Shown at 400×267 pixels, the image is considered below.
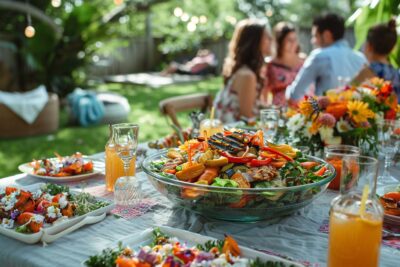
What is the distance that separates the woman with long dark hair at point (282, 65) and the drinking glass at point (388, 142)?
2527 millimetres

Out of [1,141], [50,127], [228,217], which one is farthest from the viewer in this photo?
[50,127]

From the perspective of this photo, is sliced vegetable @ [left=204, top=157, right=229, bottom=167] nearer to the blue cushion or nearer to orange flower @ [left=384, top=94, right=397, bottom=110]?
orange flower @ [left=384, top=94, right=397, bottom=110]

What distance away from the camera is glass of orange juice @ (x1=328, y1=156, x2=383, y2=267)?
0.97m

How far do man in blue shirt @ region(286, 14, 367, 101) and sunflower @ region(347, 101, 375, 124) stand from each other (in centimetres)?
191

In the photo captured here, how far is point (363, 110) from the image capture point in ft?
6.20

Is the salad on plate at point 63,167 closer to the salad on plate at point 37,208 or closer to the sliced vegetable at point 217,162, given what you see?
the salad on plate at point 37,208

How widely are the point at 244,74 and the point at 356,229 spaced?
2.64 meters

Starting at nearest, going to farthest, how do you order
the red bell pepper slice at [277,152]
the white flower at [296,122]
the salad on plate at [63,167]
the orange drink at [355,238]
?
the orange drink at [355,238], the red bell pepper slice at [277,152], the salad on plate at [63,167], the white flower at [296,122]

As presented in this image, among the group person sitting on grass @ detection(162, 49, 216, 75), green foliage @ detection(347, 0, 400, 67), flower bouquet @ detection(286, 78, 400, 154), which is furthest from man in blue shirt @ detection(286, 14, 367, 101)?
person sitting on grass @ detection(162, 49, 216, 75)

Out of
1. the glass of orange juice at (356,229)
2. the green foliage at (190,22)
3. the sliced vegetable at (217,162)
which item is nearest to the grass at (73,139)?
the sliced vegetable at (217,162)

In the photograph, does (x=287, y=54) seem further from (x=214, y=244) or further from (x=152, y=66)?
(x=152, y=66)

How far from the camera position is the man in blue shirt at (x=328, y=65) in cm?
386

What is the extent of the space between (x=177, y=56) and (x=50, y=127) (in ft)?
27.7

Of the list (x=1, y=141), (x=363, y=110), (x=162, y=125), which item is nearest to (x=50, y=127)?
(x=1, y=141)
